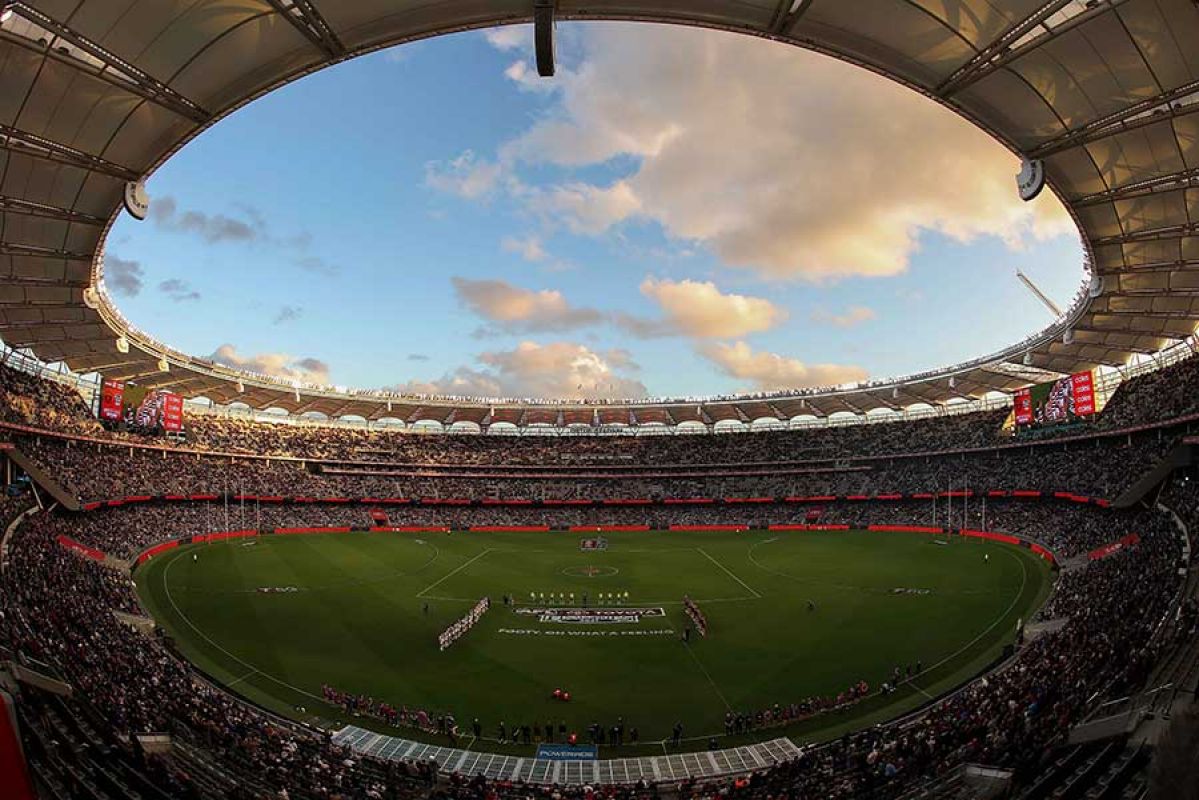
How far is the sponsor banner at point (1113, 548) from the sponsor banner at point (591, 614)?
86.4 feet

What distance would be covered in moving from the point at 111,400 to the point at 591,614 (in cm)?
4979

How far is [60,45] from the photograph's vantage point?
53.7 feet

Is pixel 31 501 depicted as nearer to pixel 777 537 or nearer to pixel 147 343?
pixel 147 343

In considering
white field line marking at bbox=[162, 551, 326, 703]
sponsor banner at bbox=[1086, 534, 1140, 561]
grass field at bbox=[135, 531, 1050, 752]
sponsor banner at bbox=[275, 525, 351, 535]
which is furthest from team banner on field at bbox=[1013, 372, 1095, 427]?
sponsor banner at bbox=[275, 525, 351, 535]

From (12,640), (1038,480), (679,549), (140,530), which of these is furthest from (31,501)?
(1038,480)

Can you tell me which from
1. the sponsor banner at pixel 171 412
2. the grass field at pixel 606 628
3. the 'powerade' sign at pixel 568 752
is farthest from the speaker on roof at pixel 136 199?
the sponsor banner at pixel 171 412

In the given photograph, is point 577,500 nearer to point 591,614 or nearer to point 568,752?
point 591,614

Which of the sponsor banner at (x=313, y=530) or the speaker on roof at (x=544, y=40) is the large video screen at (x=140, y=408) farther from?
the speaker on roof at (x=544, y=40)

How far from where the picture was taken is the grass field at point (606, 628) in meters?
27.8

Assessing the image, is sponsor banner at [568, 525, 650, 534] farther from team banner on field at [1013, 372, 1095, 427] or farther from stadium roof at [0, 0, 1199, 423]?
stadium roof at [0, 0, 1199, 423]

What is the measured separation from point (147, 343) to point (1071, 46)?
61.1 m

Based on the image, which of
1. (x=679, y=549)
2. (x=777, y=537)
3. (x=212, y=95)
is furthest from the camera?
(x=777, y=537)

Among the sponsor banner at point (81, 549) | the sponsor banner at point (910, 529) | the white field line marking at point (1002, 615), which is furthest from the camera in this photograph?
the sponsor banner at point (910, 529)

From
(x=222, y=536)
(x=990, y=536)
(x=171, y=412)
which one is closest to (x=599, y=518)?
(x=222, y=536)
